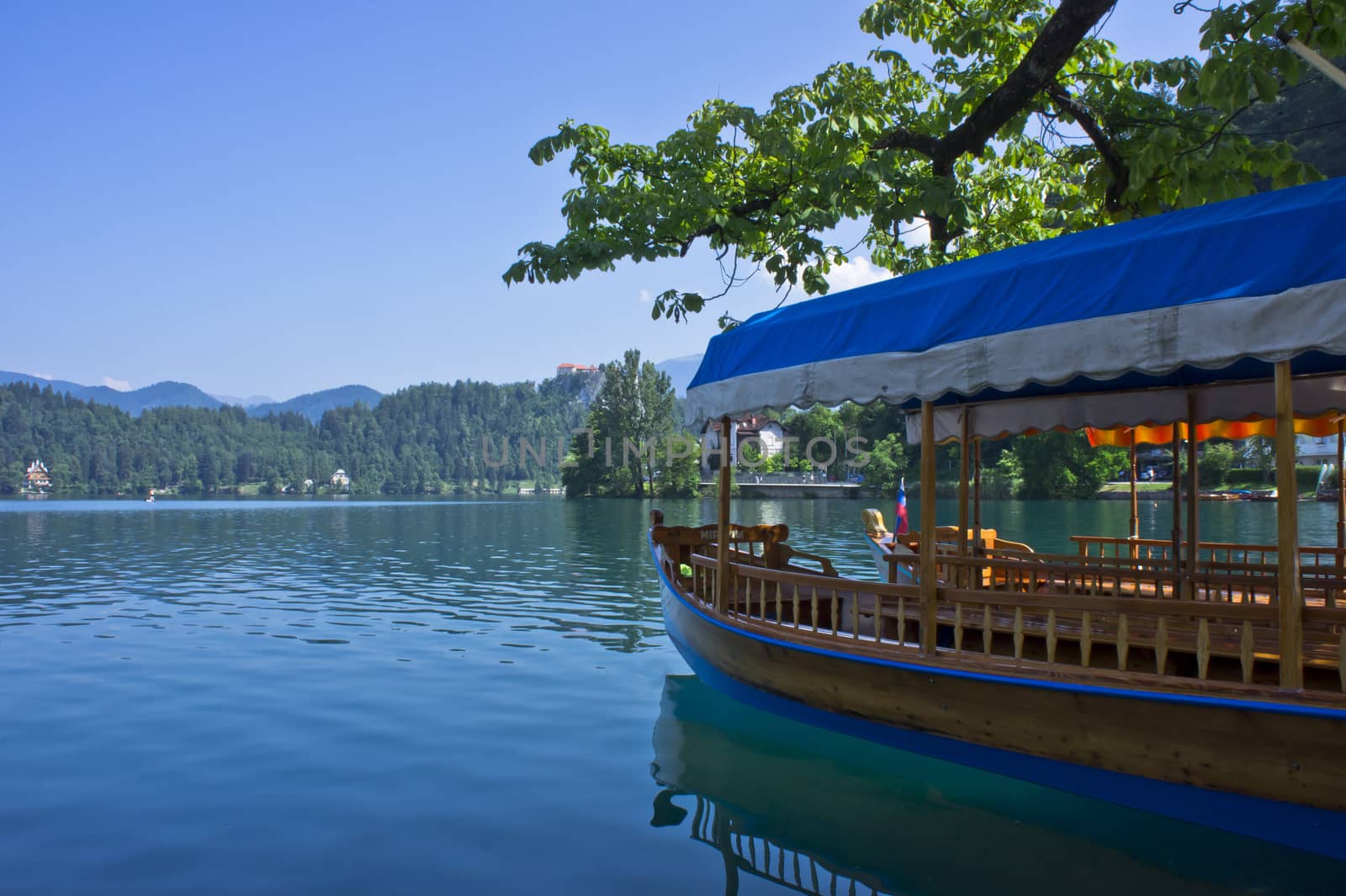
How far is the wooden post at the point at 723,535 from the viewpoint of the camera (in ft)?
27.9

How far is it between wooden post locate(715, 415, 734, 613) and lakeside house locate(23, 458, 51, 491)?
187703 mm

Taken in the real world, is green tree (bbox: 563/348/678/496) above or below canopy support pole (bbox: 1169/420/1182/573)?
above

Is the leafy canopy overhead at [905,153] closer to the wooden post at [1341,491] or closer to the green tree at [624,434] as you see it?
the wooden post at [1341,491]

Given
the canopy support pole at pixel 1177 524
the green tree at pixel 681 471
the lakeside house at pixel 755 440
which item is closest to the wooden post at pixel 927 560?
the canopy support pole at pixel 1177 524

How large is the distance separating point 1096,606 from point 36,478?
200514 mm

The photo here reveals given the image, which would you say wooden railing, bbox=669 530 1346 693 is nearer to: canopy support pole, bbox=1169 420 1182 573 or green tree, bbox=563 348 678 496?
canopy support pole, bbox=1169 420 1182 573

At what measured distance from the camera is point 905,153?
10.3 meters

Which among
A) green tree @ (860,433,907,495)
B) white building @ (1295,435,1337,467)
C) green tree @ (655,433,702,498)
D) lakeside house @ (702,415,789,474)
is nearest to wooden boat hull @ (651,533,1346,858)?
lakeside house @ (702,415,789,474)

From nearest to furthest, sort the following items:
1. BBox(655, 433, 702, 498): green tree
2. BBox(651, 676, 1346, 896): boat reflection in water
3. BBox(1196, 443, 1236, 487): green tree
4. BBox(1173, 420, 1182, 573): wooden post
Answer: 1. BBox(651, 676, 1346, 896): boat reflection in water
2. BBox(1173, 420, 1182, 573): wooden post
3. BBox(1196, 443, 1236, 487): green tree
4. BBox(655, 433, 702, 498): green tree

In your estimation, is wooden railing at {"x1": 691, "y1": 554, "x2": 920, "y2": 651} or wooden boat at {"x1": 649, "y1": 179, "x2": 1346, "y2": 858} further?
wooden railing at {"x1": 691, "y1": 554, "x2": 920, "y2": 651}

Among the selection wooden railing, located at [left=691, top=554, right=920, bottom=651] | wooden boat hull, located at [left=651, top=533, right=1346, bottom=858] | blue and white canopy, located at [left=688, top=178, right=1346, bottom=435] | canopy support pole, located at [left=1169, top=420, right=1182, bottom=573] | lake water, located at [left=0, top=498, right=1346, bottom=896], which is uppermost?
blue and white canopy, located at [left=688, top=178, right=1346, bottom=435]

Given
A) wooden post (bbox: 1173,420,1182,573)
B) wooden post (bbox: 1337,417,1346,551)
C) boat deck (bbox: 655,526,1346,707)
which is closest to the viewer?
boat deck (bbox: 655,526,1346,707)

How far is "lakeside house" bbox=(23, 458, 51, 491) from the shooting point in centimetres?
16450

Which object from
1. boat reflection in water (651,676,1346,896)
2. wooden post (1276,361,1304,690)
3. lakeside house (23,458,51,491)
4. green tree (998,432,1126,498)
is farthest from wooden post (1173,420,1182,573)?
lakeside house (23,458,51,491)
